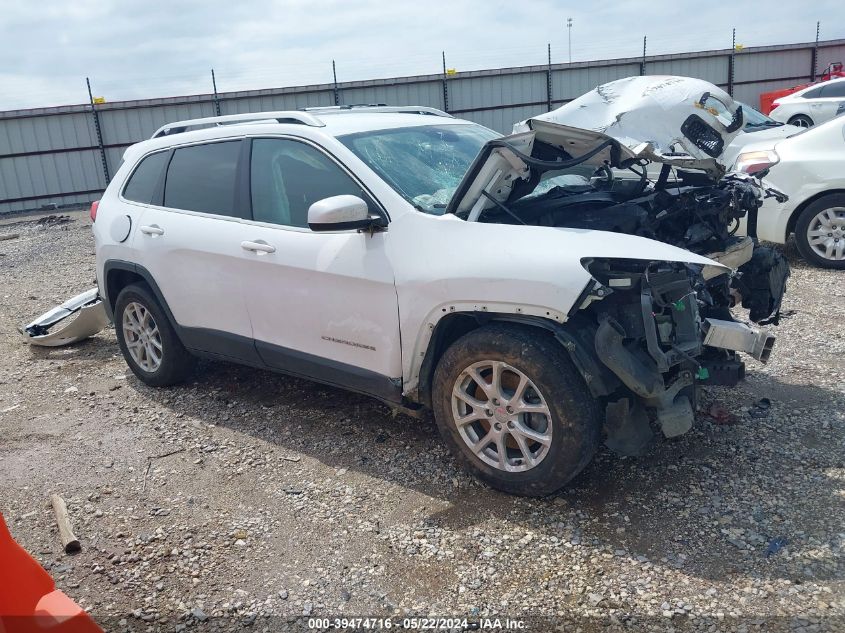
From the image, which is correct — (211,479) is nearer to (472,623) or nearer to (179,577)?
(179,577)

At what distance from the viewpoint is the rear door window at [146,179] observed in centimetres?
502

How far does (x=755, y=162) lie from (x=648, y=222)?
118 cm

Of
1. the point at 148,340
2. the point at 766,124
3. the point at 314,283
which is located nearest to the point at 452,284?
the point at 314,283

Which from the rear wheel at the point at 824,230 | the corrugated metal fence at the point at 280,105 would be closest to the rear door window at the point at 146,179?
the rear wheel at the point at 824,230

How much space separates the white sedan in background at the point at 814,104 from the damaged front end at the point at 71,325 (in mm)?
15213

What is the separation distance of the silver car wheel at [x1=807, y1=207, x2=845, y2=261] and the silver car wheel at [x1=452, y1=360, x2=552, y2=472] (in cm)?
529

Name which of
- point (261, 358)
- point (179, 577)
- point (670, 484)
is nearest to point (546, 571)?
point (670, 484)

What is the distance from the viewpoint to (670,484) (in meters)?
3.49

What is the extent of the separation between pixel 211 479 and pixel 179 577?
2.88 ft

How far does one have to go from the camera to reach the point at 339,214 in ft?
11.3

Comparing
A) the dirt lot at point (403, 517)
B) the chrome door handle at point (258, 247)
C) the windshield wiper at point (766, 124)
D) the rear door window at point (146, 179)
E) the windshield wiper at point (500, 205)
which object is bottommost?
the dirt lot at point (403, 517)

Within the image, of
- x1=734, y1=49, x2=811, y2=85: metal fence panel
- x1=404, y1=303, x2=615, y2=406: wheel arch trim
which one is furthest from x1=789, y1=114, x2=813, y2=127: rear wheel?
x1=404, y1=303, x2=615, y2=406: wheel arch trim

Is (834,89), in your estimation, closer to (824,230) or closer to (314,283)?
(824,230)

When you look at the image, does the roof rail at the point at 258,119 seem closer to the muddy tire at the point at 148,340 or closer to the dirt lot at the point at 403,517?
the muddy tire at the point at 148,340
